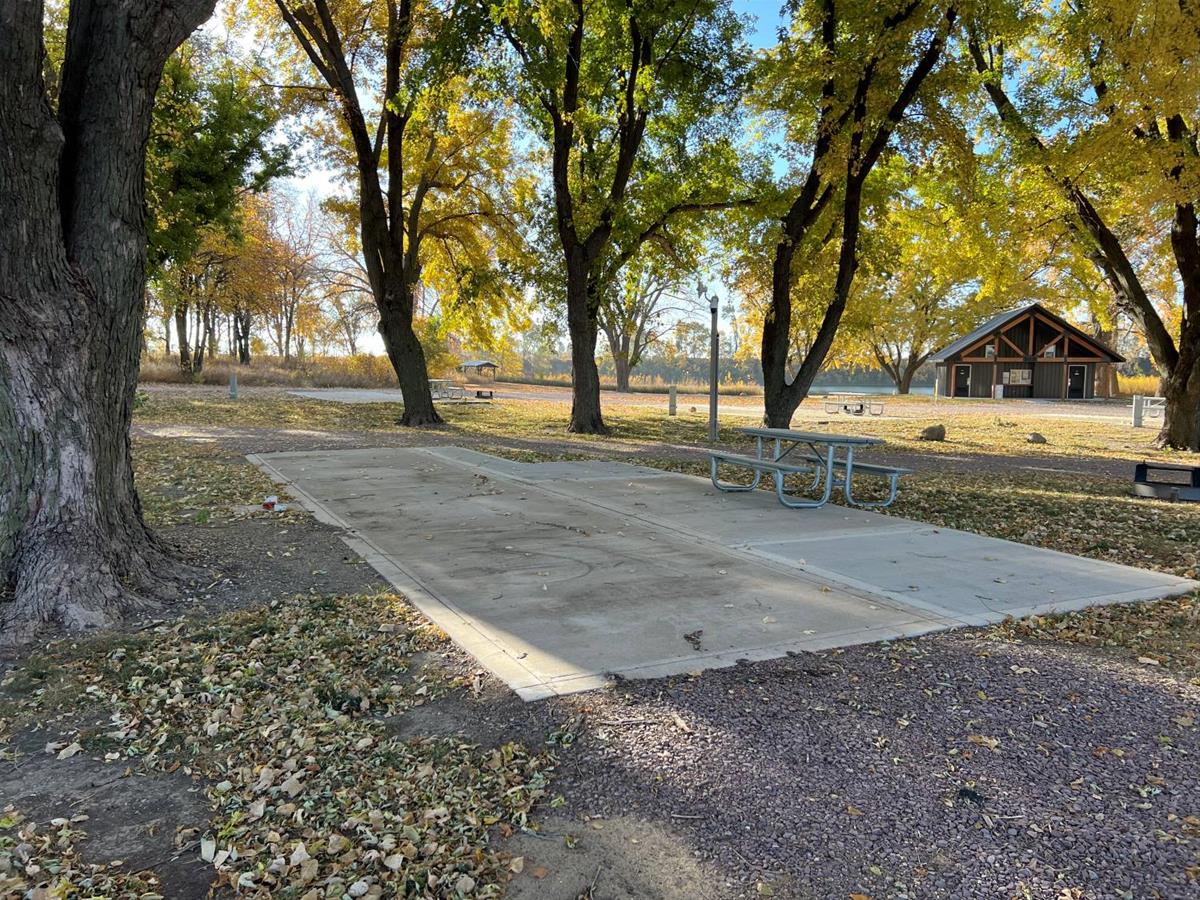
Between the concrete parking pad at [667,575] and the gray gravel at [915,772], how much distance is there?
42cm

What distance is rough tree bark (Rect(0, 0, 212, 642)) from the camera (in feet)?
13.6

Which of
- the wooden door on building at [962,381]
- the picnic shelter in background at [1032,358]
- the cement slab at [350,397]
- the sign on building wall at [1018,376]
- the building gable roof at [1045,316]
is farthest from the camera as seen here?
the wooden door on building at [962,381]

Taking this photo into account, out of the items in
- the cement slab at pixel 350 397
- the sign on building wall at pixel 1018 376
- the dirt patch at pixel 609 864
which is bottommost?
the dirt patch at pixel 609 864

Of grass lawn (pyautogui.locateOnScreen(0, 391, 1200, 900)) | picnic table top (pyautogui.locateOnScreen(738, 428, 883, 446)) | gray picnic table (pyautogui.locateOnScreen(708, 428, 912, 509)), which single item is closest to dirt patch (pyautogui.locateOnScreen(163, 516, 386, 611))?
grass lawn (pyautogui.locateOnScreen(0, 391, 1200, 900))

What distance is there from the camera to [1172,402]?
1667cm

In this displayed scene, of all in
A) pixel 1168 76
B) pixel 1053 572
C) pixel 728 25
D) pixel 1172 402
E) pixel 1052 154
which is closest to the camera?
pixel 1053 572

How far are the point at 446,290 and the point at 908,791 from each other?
23159 mm

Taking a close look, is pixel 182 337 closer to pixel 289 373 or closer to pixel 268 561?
pixel 289 373

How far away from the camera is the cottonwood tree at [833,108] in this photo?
38.9ft

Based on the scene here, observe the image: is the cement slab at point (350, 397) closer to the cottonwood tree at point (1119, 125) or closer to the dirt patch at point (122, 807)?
the cottonwood tree at point (1119, 125)

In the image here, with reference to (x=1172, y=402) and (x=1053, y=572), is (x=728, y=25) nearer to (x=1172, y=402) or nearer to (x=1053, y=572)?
(x=1172, y=402)

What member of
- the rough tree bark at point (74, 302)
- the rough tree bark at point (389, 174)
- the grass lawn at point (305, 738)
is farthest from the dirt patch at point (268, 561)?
the rough tree bark at point (389, 174)

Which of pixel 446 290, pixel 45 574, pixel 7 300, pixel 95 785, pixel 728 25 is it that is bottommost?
pixel 95 785

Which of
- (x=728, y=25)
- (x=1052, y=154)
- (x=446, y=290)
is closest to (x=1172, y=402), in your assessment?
(x=1052, y=154)
